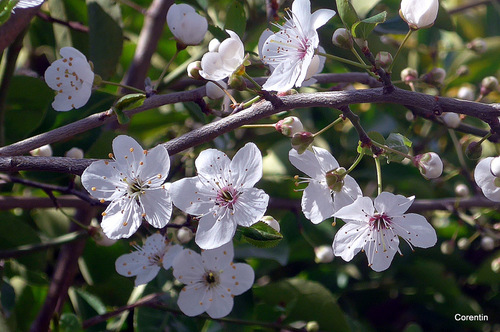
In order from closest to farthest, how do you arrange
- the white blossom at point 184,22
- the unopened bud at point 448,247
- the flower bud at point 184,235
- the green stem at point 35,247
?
1. the white blossom at point 184,22
2. the flower bud at point 184,235
3. the green stem at point 35,247
4. the unopened bud at point 448,247

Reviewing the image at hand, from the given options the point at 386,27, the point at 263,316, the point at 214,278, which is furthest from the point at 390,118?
the point at 214,278

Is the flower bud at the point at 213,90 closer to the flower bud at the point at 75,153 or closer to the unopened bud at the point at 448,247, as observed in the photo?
the flower bud at the point at 75,153

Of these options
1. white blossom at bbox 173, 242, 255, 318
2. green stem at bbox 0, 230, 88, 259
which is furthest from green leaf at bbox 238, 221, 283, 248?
green stem at bbox 0, 230, 88, 259

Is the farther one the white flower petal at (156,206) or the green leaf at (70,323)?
the green leaf at (70,323)

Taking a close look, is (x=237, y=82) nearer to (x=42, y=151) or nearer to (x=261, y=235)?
(x=261, y=235)

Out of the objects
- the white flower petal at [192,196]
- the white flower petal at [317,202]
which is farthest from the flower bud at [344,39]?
the white flower petal at [192,196]

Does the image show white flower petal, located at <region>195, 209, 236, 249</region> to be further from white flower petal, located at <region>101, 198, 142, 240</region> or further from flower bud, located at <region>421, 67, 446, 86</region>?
flower bud, located at <region>421, 67, 446, 86</region>

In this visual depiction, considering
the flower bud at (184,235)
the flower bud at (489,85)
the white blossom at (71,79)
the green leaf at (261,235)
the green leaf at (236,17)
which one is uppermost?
the green leaf at (236,17)
